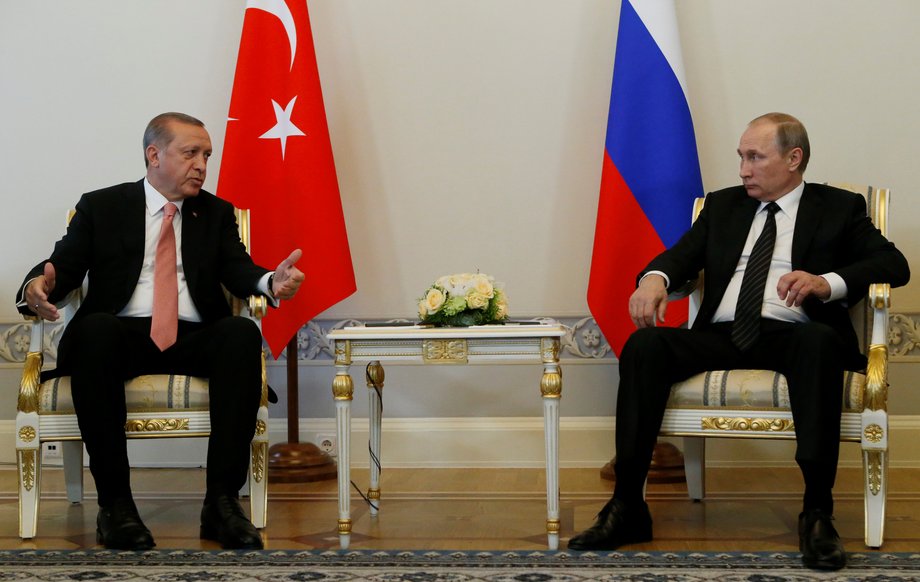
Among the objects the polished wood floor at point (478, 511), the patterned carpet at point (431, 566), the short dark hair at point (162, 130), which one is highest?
the short dark hair at point (162, 130)

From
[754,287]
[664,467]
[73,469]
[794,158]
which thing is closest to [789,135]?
[794,158]

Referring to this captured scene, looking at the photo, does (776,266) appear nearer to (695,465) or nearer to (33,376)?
(695,465)

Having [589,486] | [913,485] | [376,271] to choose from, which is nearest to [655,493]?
[589,486]

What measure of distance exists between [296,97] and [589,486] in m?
2.02

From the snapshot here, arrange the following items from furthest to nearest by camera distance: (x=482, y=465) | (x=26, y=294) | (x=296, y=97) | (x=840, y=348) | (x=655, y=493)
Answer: (x=482, y=465)
(x=296, y=97)
(x=655, y=493)
(x=26, y=294)
(x=840, y=348)

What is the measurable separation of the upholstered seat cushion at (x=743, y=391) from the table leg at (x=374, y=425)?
111 centimetres

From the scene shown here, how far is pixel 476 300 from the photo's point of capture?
3.29 meters

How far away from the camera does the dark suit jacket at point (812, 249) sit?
3.29 metres

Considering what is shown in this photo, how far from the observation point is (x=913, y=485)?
4164 mm

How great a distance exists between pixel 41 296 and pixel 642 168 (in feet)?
7.68

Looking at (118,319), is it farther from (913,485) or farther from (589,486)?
(913,485)

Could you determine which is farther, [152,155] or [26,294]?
[152,155]

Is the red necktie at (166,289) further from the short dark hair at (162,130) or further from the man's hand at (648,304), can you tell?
the man's hand at (648,304)

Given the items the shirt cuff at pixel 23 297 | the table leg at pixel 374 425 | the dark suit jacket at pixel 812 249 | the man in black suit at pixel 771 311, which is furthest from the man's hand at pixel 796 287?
the shirt cuff at pixel 23 297
